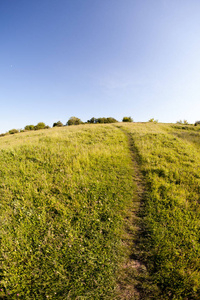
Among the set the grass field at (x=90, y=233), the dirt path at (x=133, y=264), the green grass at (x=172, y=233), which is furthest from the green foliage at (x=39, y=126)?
the dirt path at (x=133, y=264)

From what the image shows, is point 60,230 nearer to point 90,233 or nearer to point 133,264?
point 90,233

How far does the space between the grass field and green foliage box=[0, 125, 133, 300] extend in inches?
0.9

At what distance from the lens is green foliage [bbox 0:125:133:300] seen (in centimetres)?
293

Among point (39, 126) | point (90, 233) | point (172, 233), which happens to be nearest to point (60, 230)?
point (90, 233)

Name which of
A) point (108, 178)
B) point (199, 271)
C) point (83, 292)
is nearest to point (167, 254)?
point (199, 271)

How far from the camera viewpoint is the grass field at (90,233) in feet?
9.67

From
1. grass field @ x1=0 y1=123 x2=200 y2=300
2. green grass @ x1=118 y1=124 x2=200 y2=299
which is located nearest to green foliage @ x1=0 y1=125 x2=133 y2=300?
grass field @ x1=0 y1=123 x2=200 y2=300

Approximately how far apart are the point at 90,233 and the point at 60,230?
101cm

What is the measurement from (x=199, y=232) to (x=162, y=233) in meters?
1.39

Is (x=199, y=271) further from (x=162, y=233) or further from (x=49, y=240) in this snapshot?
(x=49, y=240)

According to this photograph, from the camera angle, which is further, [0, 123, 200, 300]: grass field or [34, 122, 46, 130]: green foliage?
[34, 122, 46, 130]: green foliage

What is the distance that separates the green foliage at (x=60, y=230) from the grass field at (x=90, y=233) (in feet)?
0.07

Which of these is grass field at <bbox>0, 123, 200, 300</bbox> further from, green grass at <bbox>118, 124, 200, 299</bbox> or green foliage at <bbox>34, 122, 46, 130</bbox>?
green foliage at <bbox>34, 122, 46, 130</bbox>

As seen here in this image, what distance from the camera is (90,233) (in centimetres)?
408
